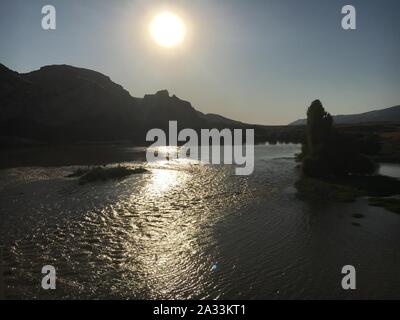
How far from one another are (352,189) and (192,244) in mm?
29419

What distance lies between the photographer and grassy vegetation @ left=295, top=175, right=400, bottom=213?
131ft

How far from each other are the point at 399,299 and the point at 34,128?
176m

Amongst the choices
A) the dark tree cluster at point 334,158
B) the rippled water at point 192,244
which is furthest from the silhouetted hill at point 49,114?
the dark tree cluster at point 334,158

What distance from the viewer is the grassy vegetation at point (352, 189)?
3981 centimetres

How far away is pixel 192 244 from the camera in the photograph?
84.3 feet

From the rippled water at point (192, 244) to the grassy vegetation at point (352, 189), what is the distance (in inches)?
84.1

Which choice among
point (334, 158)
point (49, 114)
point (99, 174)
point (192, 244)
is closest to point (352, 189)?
point (334, 158)

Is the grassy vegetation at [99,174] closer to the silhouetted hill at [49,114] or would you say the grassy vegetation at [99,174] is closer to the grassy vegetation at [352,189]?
the grassy vegetation at [352,189]

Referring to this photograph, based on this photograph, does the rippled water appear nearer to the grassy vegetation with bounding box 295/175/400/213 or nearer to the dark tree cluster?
the grassy vegetation with bounding box 295/175/400/213

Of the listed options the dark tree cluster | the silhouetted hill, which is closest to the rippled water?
the dark tree cluster

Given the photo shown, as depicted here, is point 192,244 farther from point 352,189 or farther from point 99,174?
point 99,174

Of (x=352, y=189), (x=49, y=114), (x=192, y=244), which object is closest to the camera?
(x=192, y=244)

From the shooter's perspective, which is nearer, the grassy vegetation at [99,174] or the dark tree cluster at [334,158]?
the grassy vegetation at [99,174]

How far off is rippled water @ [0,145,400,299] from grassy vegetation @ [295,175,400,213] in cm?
214
